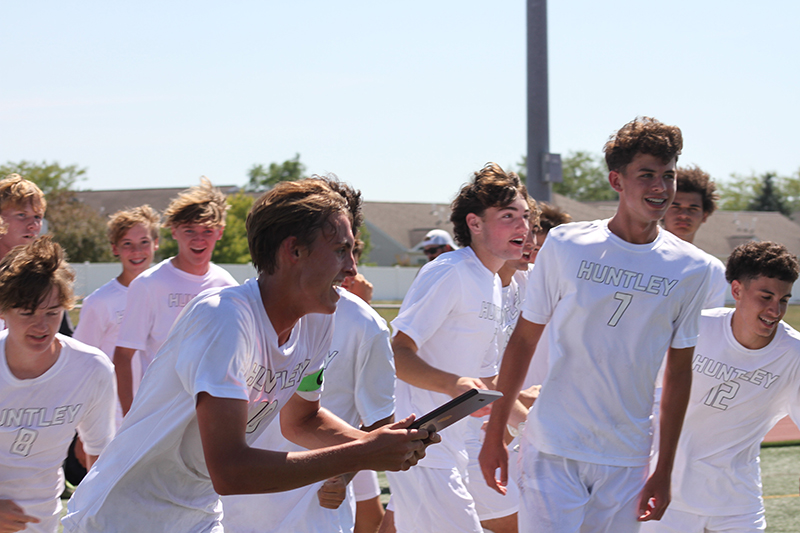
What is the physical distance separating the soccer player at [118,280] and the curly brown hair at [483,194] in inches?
115

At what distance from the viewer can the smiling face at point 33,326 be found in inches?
158

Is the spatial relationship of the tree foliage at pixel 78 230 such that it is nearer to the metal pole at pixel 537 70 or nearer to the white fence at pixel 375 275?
the white fence at pixel 375 275

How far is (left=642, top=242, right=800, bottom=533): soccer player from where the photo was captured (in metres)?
4.71

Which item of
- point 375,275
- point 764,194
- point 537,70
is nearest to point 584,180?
point 764,194

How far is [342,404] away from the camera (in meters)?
4.47

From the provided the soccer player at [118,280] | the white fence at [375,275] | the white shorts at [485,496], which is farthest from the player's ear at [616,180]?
the white fence at [375,275]

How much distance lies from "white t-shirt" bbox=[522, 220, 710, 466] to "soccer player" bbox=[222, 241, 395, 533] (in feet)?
2.81

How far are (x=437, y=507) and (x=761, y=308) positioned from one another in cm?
220

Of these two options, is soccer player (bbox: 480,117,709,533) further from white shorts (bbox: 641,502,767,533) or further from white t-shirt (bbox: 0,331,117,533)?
white t-shirt (bbox: 0,331,117,533)

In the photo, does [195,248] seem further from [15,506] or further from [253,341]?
[253,341]

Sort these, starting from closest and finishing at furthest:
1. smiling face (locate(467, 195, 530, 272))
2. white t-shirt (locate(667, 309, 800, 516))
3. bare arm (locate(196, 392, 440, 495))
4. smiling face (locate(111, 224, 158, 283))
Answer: bare arm (locate(196, 392, 440, 495)), white t-shirt (locate(667, 309, 800, 516)), smiling face (locate(467, 195, 530, 272)), smiling face (locate(111, 224, 158, 283))

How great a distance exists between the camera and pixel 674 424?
13.0 ft

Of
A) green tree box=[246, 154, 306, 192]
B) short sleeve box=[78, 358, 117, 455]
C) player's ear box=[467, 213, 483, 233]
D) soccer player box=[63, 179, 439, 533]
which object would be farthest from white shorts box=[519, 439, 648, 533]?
green tree box=[246, 154, 306, 192]

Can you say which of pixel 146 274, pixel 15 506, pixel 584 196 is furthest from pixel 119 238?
pixel 584 196
